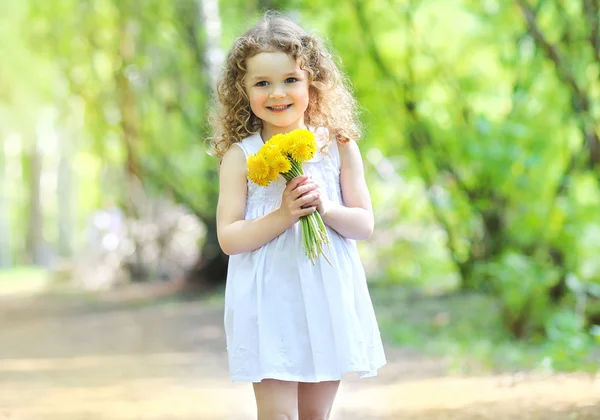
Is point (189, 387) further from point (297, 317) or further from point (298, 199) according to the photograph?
point (298, 199)

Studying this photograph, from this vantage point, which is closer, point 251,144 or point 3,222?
point 251,144

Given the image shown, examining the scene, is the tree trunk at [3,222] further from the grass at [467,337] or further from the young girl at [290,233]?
the young girl at [290,233]

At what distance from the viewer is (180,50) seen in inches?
523

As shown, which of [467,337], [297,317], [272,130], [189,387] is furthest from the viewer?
[467,337]

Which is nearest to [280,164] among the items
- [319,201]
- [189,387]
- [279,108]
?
[319,201]

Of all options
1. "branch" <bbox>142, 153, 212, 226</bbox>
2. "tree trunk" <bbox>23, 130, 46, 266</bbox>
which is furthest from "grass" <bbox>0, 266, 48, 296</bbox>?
"tree trunk" <bbox>23, 130, 46, 266</bbox>

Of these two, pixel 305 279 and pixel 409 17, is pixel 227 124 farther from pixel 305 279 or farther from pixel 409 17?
pixel 409 17

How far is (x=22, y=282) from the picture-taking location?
805 inches

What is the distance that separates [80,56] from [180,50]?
291 centimetres

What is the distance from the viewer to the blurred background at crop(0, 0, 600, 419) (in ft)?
24.2

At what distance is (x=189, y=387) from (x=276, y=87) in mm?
3363

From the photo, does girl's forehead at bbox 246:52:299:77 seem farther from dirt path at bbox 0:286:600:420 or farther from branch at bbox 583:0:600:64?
branch at bbox 583:0:600:64

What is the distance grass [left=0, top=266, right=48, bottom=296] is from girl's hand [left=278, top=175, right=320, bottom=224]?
1493 centimetres

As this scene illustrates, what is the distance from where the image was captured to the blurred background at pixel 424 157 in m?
7.36
